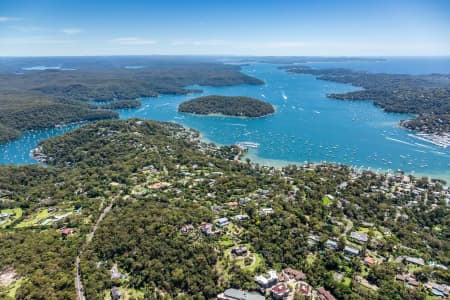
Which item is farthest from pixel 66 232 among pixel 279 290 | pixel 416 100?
pixel 416 100

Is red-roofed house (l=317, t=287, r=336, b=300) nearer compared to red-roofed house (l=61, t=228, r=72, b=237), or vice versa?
red-roofed house (l=317, t=287, r=336, b=300)

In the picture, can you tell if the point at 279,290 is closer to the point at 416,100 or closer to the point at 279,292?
the point at 279,292

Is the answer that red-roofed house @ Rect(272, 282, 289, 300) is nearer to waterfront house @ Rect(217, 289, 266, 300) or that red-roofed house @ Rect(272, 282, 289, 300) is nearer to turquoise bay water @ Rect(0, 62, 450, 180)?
waterfront house @ Rect(217, 289, 266, 300)

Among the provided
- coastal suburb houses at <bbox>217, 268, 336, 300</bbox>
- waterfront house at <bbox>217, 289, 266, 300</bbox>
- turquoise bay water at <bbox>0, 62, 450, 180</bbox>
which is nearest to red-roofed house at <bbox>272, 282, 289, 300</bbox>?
coastal suburb houses at <bbox>217, 268, 336, 300</bbox>

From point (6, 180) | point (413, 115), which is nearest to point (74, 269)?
point (6, 180)

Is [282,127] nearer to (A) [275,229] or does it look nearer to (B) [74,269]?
(A) [275,229]

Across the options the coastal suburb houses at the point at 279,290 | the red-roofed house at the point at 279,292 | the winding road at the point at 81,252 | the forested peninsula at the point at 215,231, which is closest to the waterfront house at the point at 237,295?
the coastal suburb houses at the point at 279,290
